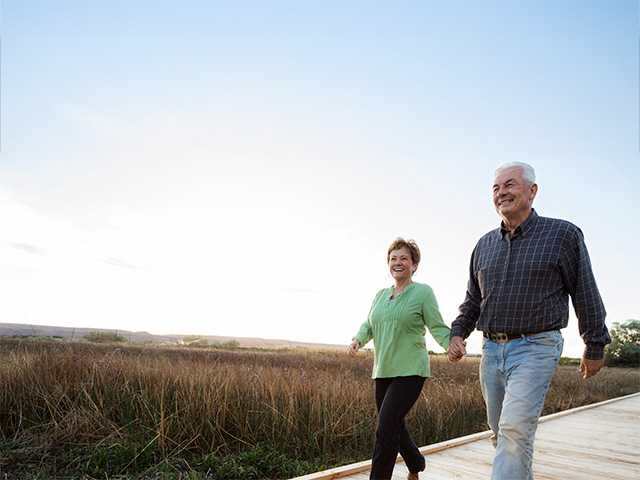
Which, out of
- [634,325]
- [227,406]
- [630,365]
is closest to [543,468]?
[227,406]

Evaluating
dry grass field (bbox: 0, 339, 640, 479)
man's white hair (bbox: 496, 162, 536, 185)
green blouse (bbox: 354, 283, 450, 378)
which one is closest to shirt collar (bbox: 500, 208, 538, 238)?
man's white hair (bbox: 496, 162, 536, 185)

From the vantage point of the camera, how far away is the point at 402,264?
3598 mm

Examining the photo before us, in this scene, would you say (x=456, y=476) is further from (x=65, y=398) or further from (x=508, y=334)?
(x=65, y=398)

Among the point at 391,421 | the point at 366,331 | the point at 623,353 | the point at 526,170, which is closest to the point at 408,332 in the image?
the point at 366,331

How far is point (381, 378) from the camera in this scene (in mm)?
3461

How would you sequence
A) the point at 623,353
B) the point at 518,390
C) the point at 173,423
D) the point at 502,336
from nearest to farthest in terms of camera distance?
the point at 518,390
the point at 502,336
the point at 173,423
the point at 623,353

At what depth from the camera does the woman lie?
3227 millimetres

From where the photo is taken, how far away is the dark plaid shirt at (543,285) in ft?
9.24

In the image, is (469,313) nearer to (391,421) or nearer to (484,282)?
(484,282)

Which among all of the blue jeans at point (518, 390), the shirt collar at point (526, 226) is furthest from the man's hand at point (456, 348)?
the shirt collar at point (526, 226)

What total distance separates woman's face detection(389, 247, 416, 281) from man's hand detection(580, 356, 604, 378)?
47.9 inches

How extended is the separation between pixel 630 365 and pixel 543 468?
1737 inches

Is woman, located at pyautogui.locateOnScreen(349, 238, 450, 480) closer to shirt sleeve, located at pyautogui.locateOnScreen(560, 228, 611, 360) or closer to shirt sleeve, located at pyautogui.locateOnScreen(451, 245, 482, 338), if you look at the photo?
shirt sleeve, located at pyautogui.locateOnScreen(451, 245, 482, 338)

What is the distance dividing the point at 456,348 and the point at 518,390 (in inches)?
23.1
